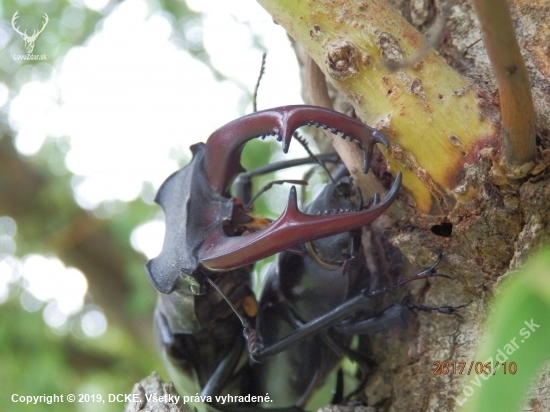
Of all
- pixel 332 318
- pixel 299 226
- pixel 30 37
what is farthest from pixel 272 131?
pixel 30 37

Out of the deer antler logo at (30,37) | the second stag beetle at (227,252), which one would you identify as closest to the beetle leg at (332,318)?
the second stag beetle at (227,252)

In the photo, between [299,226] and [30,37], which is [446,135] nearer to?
[299,226]

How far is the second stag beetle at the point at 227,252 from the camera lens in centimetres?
146

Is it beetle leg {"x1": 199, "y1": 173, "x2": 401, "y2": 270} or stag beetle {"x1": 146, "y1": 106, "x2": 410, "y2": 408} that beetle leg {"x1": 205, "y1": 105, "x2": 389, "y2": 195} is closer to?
stag beetle {"x1": 146, "y1": 106, "x2": 410, "y2": 408}

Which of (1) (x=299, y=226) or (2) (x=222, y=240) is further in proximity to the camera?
(2) (x=222, y=240)

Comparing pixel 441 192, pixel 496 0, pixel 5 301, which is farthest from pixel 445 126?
pixel 5 301

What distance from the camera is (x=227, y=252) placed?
161cm

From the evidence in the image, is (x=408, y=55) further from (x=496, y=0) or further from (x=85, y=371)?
(x=85, y=371)

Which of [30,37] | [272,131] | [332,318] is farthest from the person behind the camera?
[30,37]

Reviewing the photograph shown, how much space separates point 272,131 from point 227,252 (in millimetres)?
364

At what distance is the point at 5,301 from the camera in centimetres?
452

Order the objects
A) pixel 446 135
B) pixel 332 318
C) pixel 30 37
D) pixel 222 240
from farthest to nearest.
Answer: pixel 30 37 → pixel 332 318 → pixel 222 240 → pixel 446 135

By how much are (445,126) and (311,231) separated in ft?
1.36

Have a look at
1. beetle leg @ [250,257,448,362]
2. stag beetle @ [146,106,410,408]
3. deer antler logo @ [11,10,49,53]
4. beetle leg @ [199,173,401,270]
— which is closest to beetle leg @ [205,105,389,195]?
stag beetle @ [146,106,410,408]
